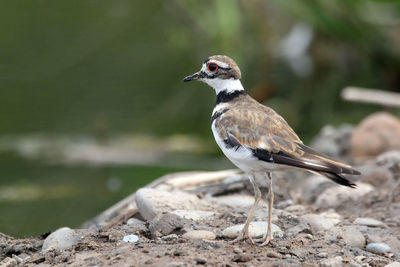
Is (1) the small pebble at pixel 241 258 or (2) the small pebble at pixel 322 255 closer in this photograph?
(1) the small pebble at pixel 241 258

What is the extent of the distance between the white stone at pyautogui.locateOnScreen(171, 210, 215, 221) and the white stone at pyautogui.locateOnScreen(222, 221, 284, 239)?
41 cm

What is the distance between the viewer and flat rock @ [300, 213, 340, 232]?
6.44 meters

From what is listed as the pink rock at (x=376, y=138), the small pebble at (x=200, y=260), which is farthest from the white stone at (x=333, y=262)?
the pink rock at (x=376, y=138)

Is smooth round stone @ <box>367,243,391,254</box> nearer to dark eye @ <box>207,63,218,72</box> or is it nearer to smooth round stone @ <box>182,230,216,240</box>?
smooth round stone @ <box>182,230,216,240</box>

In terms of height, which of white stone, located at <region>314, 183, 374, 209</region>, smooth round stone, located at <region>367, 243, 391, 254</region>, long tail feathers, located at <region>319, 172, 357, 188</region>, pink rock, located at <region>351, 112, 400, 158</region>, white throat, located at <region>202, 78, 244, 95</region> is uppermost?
pink rock, located at <region>351, 112, 400, 158</region>

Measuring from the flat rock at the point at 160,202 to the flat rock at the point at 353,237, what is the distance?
1337 mm

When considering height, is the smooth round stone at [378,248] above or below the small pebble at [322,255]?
above

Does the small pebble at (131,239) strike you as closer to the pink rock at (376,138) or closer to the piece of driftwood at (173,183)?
the piece of driftwood at (173,183)

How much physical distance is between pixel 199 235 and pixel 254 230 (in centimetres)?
52

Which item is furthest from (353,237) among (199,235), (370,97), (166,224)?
(370,97)

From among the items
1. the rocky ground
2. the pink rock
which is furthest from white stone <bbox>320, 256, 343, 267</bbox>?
the pink rock

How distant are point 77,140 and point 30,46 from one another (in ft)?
18.9

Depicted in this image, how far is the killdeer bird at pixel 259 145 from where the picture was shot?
5477mm

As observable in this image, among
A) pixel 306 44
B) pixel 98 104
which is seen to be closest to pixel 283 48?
pixel 306 44
